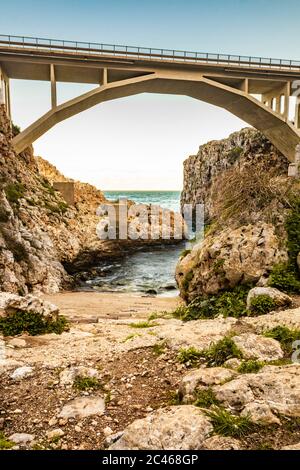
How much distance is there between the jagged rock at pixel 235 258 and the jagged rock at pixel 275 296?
3.90 ft

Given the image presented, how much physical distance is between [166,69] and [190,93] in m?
3.65

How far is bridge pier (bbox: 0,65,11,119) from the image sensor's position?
22.5 m

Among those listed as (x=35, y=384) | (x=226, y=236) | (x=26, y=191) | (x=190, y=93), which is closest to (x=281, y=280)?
(x=226, y=236)

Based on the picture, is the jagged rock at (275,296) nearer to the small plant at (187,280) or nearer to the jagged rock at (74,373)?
the small plant at (187,280)

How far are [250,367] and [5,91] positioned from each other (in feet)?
90.2

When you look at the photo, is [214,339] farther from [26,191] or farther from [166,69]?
[166,69]

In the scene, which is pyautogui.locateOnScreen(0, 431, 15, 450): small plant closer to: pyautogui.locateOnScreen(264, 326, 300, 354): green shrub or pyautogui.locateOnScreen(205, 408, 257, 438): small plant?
pyautogui.locateOnScreen(205, 408, 257, 438): small plant

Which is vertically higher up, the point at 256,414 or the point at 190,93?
the point at 190,93

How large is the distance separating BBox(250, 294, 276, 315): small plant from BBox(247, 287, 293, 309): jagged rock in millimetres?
83

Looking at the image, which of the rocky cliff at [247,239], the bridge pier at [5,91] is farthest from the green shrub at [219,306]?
the bridge pier at [5,91]
